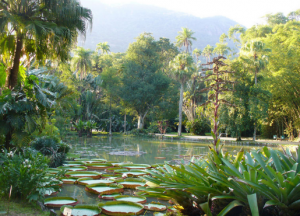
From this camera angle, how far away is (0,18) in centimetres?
627

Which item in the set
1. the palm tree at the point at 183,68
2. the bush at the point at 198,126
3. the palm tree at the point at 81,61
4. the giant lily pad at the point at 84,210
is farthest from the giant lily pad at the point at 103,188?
the bush at the point at 198,126

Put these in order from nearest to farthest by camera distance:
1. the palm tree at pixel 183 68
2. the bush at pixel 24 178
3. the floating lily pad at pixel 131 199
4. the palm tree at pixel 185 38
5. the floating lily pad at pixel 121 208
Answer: the bush at pixel 24 178 < the floating lily pad at pixel 121 208 < the floating lily pad at pixel 131 199 < the palm tree at pixel 183 68 < the palm tree at pixel 185 38

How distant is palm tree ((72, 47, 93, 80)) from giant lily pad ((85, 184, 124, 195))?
88.7ft

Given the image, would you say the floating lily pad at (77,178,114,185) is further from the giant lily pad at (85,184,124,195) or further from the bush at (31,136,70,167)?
the bush at (31,136,70,167)

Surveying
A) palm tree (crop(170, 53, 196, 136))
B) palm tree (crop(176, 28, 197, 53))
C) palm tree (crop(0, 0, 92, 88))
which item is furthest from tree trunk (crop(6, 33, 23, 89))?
palm tree (crop(176, 28, 197, 53))

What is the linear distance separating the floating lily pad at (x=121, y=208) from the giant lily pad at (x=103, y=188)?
728 millimetres

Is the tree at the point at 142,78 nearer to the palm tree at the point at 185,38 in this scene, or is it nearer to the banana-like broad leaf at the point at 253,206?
the palm tree at the point at 185,38

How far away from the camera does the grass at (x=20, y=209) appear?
3.18 meters

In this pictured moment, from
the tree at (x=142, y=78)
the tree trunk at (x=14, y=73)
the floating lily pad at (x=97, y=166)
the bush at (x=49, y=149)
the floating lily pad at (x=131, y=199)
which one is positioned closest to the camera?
the floating lily pad at (x=131, y=199)

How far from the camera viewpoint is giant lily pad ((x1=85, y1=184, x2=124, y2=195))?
4677 mm

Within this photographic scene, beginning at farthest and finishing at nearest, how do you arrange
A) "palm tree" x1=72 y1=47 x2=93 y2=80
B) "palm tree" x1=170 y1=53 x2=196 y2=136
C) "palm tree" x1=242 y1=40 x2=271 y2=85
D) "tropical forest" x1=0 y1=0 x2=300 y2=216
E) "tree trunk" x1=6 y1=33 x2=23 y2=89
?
"palm tree" x1=72 y1=47 x2=93 y2=80 → "palm tree" x1=170 y1=53 x2=196 y2=136 → "palm tree" x1=242 y1=40 x2=271 y2=85 → "tree trunk" x1=6 y1=33 x2=23 y2=89 → "tropical forest" x1=0 y1=0 x2=300 y2=216

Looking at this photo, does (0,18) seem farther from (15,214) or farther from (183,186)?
(183,186)

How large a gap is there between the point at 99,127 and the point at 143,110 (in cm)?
659

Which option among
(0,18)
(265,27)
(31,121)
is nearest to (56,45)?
(0,18)
